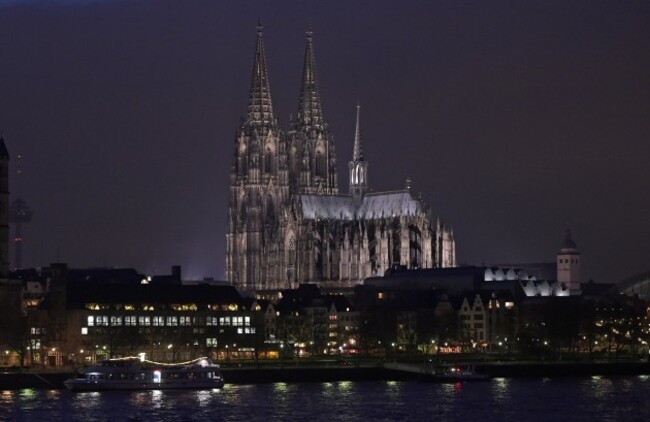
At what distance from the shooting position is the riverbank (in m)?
136

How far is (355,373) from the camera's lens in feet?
482

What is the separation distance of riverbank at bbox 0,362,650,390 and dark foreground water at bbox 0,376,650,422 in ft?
13.1

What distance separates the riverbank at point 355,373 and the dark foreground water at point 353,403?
4.00 meters

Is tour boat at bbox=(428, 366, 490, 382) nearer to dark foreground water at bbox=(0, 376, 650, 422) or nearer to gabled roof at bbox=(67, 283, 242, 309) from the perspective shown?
dark foreground water at bbox=(0, 376, 650, 422)

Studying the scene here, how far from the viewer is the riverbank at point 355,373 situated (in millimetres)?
136125

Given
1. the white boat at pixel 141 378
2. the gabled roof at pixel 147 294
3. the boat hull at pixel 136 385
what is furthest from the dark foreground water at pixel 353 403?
the gabled roof at pixel 147 294

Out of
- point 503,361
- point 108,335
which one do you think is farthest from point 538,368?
point 108,335

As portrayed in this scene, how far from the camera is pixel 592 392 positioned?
5103 inches

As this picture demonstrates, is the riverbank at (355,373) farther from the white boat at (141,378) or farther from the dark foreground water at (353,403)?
the dark foreground water at (353,403)

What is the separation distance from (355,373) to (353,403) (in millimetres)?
27509

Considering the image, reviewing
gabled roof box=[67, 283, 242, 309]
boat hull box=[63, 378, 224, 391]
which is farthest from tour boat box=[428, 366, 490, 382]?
gabled roof box=[67, 283, 242, 309]

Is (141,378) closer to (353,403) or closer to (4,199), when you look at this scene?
(353,403)

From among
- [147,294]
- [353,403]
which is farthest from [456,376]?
[147,294]

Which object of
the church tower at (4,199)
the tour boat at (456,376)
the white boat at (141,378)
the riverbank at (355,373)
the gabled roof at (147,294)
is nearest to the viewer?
the white boat at (141,378)
